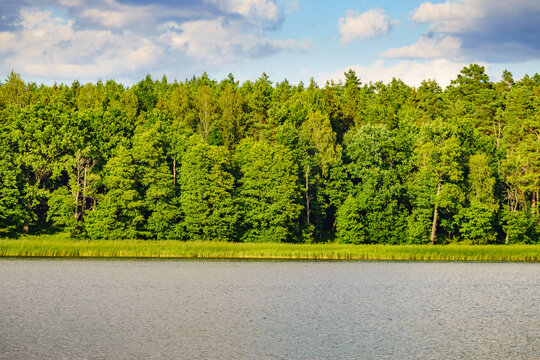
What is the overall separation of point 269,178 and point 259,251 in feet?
80.5

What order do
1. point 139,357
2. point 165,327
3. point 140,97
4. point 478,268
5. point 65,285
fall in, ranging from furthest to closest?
point 140,97, point 478,268, point 65,285, point 165,327, point 139,357

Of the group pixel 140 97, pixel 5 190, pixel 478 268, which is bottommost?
pixel 478 268

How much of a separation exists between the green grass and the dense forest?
52.8 ft

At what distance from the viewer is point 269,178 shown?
284 ft

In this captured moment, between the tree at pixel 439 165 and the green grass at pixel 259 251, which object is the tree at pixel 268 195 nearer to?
the green grass at pixel 259 251

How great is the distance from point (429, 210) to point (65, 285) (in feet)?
207

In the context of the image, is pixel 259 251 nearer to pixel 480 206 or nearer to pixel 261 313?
pixel 261 313

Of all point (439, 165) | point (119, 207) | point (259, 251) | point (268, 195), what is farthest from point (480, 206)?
point (119, 207)

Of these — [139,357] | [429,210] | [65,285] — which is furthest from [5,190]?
[139,357]

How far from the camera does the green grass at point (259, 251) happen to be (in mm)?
59531

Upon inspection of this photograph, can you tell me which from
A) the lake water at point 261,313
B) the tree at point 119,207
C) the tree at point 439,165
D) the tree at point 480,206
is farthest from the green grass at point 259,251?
the tree at point 439,165

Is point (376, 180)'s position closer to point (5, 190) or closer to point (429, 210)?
point (429, 210)

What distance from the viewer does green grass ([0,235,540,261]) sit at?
2344 inches

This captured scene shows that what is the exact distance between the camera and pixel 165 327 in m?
24.8
